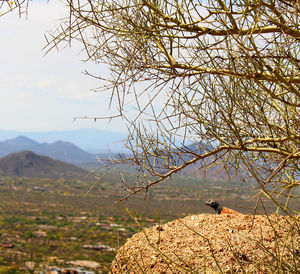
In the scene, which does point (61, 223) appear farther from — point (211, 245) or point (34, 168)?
point (34, 168)

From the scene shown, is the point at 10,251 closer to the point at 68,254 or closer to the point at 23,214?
the point at 68,254

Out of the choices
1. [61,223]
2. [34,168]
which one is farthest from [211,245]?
[34,168]

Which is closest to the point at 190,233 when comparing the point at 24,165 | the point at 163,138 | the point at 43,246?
the point at 163,138

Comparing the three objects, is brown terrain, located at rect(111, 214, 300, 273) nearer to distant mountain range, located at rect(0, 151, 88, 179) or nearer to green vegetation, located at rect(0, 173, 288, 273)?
green vegetation, located at rect(0, 173, 288, 273)

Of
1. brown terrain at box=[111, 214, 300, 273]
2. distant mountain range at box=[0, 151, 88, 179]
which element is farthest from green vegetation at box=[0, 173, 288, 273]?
distant mountain range at box=[0, 151, 88, 179]

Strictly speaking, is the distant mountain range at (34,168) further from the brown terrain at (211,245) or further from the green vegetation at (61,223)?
the brown terrain at (211,245)
